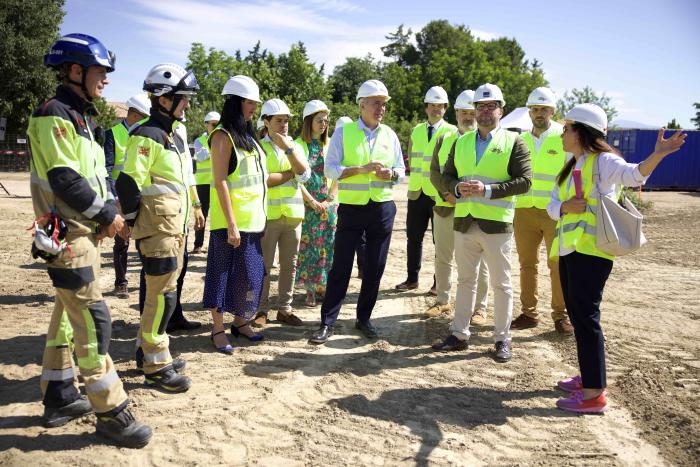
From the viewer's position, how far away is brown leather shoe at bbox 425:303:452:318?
21.7 feet

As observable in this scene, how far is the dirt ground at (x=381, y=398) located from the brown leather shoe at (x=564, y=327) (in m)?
0.11

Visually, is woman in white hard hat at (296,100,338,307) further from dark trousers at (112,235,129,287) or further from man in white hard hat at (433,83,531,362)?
dark trousers at (112,235,129,287)

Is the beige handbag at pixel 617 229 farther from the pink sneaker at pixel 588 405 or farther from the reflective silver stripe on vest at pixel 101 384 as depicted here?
the reflective silver stripe on vest at pixel 101 384

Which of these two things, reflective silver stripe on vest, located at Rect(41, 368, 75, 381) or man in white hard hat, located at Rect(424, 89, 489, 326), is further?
man in white hard hat, located at Rect(424, 89, 489, 326)

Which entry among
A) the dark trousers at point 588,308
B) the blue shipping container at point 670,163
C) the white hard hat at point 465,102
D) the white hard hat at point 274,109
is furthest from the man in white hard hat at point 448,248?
the blue shipping container at point 670,163

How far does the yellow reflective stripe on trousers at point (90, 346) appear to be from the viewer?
3.47 metres

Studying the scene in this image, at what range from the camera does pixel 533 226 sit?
6188 mm

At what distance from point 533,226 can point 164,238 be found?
401 cm

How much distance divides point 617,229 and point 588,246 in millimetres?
244

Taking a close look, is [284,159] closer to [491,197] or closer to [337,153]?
[337,153]

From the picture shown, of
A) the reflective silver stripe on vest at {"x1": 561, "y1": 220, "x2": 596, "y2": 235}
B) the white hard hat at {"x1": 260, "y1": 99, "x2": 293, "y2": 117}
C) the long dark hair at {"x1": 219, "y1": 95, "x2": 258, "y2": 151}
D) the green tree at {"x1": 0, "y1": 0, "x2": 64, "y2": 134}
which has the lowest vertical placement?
the reflective silver stripe on vest at {"x1": 561, "y1": 220, "x2": 596, "y2": 235}

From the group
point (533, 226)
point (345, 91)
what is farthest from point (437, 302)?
point (345, 91)

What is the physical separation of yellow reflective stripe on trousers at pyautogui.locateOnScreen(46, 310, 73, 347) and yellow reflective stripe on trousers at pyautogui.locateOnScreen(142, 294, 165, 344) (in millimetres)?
563

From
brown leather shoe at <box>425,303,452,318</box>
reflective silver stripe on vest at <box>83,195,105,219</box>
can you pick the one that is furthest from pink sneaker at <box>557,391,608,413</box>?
reflective silver stripe on vest at <box>83,195,105,219</box>
